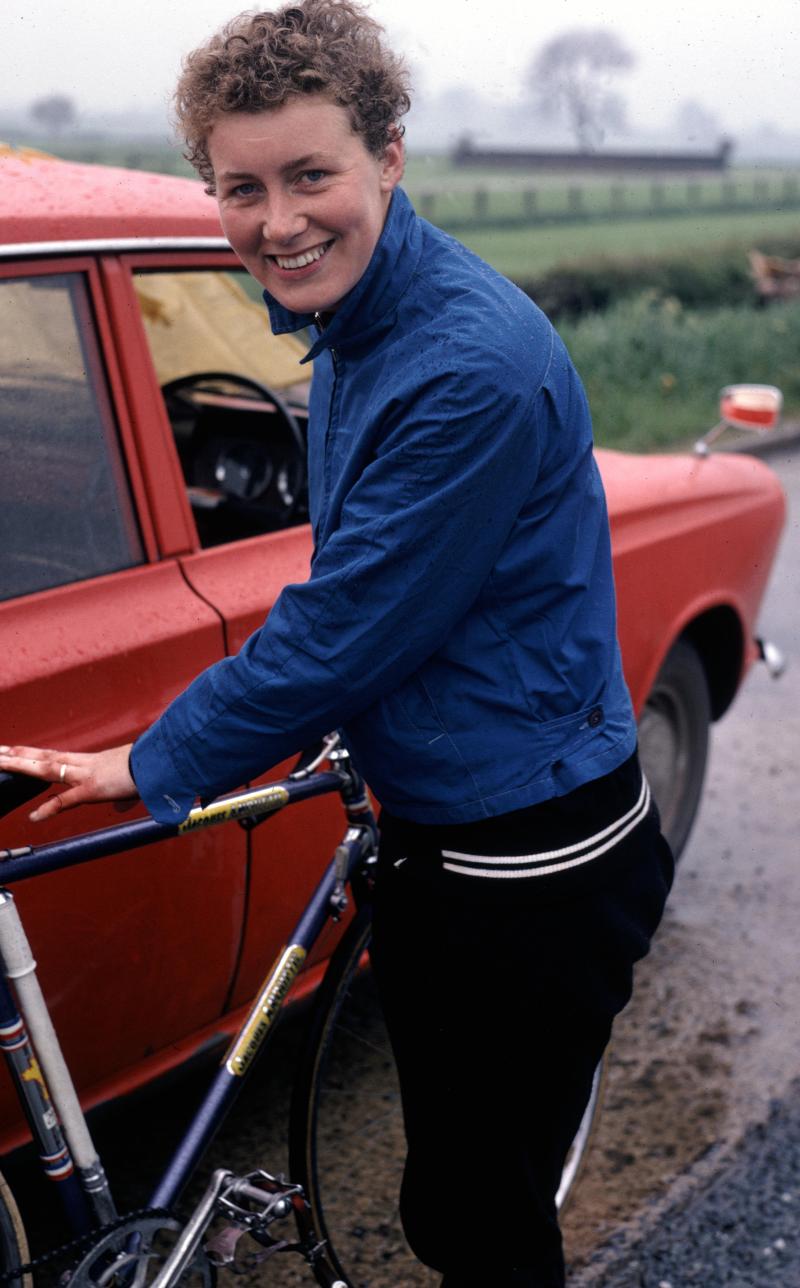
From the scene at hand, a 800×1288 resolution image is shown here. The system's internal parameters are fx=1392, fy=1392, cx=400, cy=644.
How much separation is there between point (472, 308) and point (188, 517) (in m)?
0.98

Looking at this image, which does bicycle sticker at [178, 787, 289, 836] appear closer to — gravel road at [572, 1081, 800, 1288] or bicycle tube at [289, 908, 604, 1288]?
bicycle tube at [289, 908, 604, 1288]

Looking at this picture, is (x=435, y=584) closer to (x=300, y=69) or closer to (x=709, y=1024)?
(x=300, y=69)

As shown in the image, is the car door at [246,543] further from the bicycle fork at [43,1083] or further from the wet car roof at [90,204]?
the bicycle fork at [43,1083]

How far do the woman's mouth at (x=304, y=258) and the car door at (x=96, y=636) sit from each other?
2.33 ft

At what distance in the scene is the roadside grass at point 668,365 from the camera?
10.5 meters

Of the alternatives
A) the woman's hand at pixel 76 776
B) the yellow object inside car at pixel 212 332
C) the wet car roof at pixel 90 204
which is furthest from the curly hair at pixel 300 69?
→ the yellow object inside car at pixel 212 332

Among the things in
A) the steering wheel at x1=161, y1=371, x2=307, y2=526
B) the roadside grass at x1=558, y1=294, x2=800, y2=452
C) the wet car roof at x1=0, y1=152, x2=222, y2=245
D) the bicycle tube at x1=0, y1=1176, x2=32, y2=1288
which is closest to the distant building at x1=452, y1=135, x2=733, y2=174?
the roadside grass at x1=558, y1=294, x2=800, y2=452

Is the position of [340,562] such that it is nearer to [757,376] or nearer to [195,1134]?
[195,1134]

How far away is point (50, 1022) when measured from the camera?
1.89 metres

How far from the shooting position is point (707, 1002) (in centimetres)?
347

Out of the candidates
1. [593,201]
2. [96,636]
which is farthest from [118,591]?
[593,201]

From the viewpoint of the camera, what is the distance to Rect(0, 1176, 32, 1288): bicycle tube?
1.92 metres

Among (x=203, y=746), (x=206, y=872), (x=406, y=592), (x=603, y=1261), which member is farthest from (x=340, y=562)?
(x=603, y=1261)

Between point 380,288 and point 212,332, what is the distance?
147 cm
